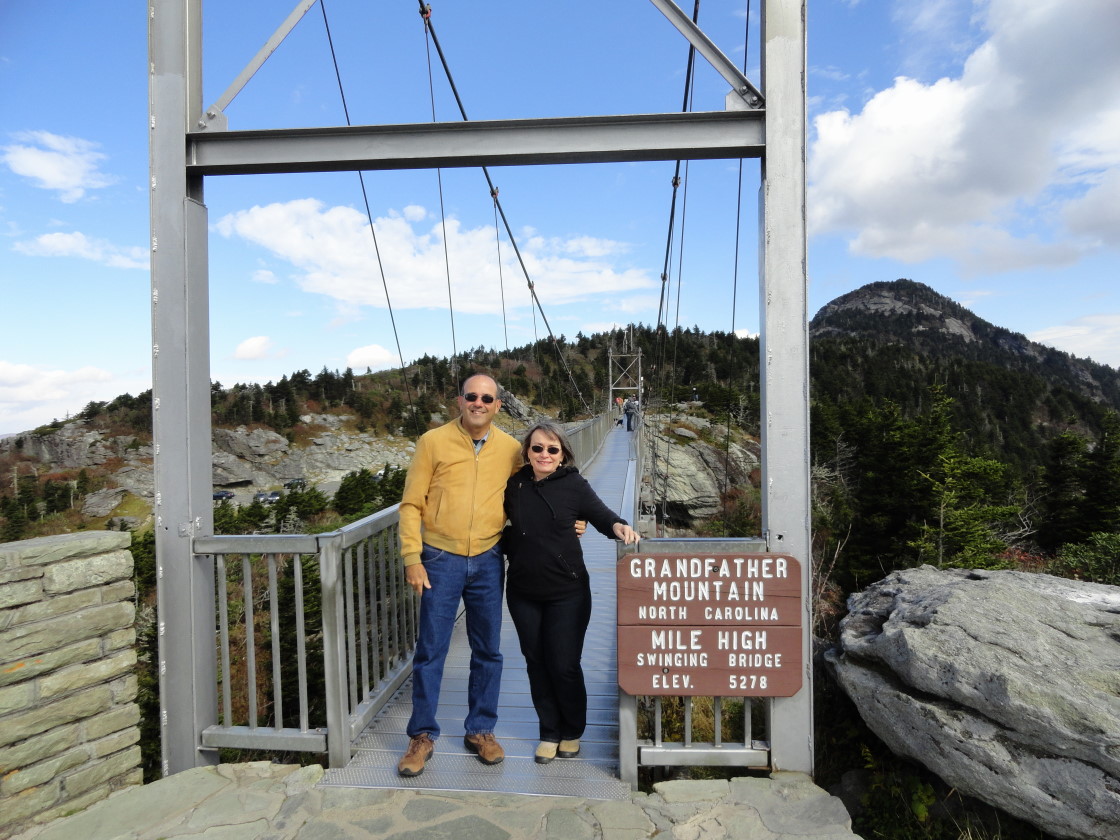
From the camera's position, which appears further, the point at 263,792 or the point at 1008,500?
the point at 1008,500

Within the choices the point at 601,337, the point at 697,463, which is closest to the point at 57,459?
the point at 697,463

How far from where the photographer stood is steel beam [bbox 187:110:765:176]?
324 cm

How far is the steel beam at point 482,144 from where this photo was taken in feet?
10.6

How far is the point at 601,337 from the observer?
328ft

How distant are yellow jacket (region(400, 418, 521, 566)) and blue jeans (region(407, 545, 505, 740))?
0.08 m

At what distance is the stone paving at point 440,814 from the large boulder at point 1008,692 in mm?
554

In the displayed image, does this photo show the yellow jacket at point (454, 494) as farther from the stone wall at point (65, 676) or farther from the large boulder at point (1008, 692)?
the large boulder at point (1008, 692)

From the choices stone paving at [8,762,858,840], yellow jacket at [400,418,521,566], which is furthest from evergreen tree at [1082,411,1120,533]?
A: yellow jacket at [400,418,521,566]

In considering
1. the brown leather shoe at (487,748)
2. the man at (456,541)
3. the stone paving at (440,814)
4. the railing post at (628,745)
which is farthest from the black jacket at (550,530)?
the stone paving at (440,814)

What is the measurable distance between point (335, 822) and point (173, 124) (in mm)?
3292

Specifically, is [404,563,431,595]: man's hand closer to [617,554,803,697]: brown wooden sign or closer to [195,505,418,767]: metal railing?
[195,505,418,767]: metal railing

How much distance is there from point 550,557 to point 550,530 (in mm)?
118

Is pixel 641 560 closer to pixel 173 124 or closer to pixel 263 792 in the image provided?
pixel 263 792

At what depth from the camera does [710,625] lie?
3.07 m
